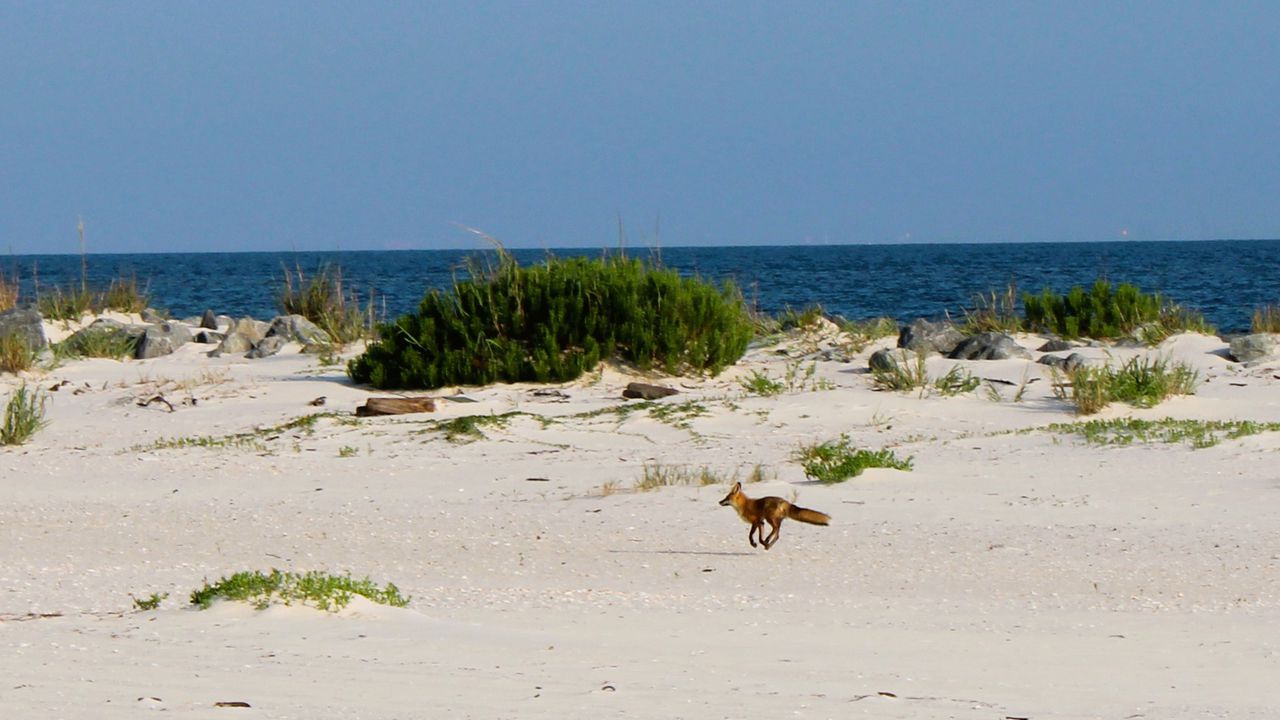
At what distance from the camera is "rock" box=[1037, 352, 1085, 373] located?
13410mm

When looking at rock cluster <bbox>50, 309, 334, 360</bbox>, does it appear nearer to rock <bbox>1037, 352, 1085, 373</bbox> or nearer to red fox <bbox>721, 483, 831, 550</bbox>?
rock <bbox>1037, 352, 1085, 373</bbox>

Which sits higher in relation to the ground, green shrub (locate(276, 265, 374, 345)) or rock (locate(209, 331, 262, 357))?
green shrub (locate(276, 265, 374, 345))

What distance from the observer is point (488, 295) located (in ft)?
45.2

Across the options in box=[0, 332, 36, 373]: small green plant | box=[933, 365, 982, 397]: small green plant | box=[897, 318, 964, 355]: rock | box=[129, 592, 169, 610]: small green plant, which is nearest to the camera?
box=[129, 592, 169, 610]: small green plant

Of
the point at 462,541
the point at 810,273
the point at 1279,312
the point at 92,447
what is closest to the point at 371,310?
the point at 92,447

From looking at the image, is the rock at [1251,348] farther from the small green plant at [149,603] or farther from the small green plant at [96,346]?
the small green plant at [149,603]

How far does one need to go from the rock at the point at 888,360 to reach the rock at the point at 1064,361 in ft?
4.05

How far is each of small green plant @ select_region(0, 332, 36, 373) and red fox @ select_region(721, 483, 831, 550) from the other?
977 centimetres

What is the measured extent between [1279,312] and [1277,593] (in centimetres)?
1297

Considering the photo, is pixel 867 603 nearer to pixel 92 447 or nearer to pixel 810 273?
pixel 92 447

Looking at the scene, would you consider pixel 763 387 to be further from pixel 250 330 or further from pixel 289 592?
pixel 250 330

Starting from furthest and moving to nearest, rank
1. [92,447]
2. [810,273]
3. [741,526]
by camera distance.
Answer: [810,273] → [92,447] → [741,526]

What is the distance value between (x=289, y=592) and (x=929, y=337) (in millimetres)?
11194

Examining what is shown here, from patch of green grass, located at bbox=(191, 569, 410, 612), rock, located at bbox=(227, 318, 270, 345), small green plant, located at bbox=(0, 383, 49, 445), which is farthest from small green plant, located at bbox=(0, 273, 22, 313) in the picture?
patch of green grass, located at bbox=(191, 569, 410, 612)
